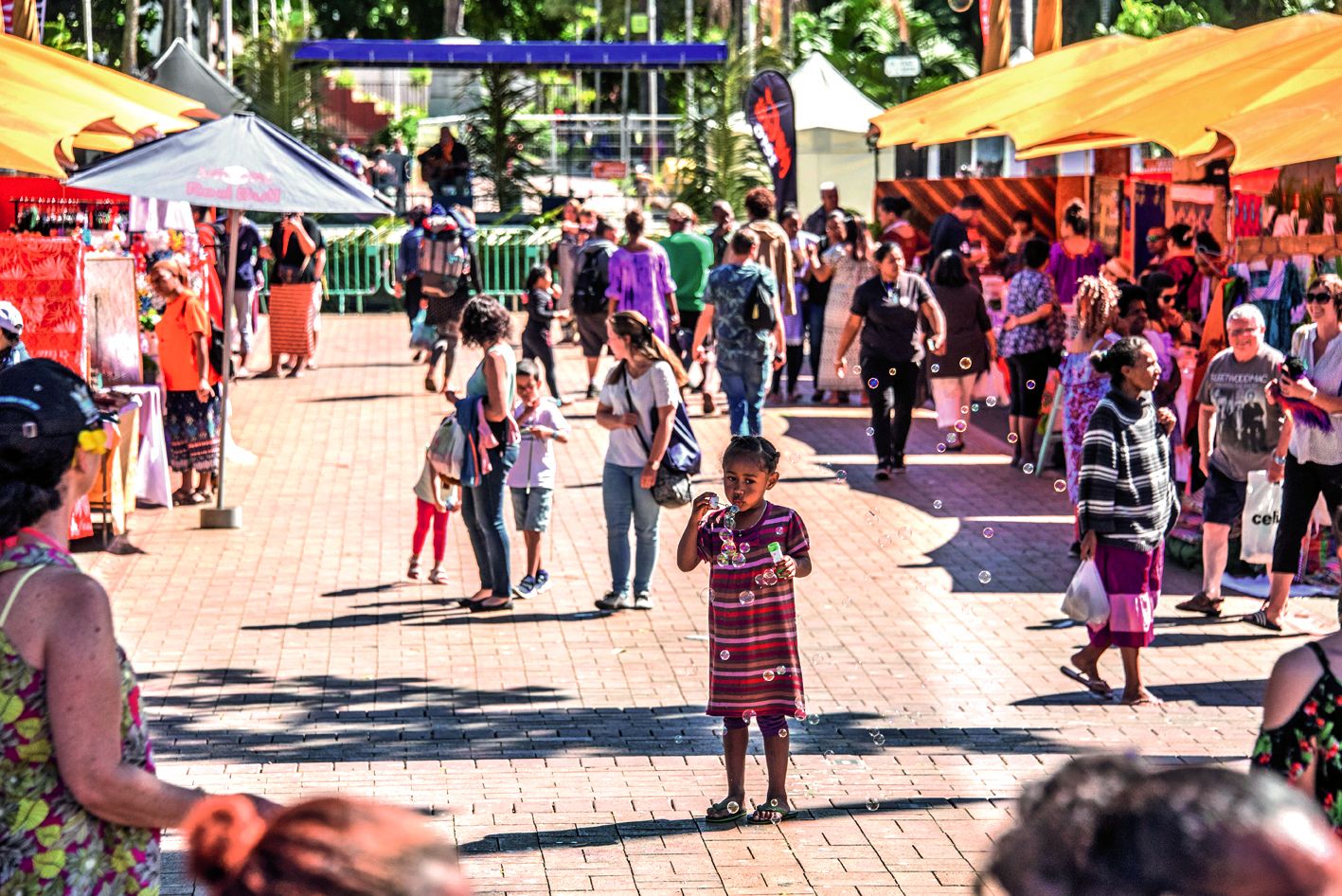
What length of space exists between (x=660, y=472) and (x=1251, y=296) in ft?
12.2

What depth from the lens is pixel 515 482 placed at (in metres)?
10.4

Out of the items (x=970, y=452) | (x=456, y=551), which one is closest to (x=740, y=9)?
(x=970, y=452)

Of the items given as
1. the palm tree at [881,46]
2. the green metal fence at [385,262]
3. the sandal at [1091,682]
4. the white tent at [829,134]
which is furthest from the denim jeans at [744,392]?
the palm tree at [881,46]

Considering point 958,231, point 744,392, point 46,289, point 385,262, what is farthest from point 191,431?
point 385,262

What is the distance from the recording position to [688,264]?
1773 centimetres

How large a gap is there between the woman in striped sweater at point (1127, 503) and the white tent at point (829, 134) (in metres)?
24.1

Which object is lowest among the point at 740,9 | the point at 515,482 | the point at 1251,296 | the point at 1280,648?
the point at 1280,648

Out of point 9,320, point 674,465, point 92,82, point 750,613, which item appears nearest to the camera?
point 750,613

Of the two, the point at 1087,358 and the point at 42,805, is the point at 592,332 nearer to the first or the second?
the point at 1087,358

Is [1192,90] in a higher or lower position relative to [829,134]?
lower

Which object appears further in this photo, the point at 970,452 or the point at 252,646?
the point at 970,452

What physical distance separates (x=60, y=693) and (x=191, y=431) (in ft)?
33.7

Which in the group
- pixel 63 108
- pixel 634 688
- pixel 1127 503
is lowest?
pixel 634 688

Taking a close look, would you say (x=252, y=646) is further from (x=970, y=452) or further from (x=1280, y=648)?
(x=970, y=452)
